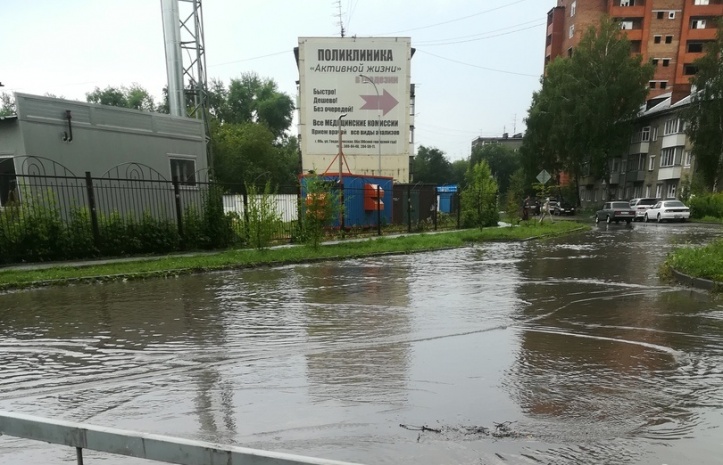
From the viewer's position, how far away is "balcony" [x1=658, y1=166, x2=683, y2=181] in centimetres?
4550

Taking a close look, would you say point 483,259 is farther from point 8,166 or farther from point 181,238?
point 8,166

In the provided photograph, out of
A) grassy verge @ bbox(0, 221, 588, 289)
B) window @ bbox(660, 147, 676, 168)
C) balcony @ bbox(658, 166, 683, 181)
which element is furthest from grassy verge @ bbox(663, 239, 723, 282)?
window @ bbox(660, 147, 676, 168)

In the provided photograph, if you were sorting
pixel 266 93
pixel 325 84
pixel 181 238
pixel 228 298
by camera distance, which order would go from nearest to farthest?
pixel 228 298 → pixel 181 238 → pixel 325 84 → pixel 266 93

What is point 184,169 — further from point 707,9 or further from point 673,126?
point 707,9

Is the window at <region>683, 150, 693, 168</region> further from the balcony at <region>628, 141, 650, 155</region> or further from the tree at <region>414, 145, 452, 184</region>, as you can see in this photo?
the tree at <region>414, 145, 452, 184</region>

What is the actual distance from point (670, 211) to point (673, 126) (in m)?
19.3

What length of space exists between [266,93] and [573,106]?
42873mm

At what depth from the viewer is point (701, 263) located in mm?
9180

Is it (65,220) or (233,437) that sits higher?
(65,220)

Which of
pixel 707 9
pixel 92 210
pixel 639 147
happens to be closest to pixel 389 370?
pixel 92 210

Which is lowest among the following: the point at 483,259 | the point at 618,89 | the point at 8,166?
the point at 483,259

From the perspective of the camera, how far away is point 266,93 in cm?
6712

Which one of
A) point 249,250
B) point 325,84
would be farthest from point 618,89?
point 249,250

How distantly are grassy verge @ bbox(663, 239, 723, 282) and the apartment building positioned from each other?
142 feet
